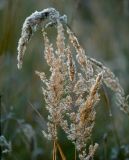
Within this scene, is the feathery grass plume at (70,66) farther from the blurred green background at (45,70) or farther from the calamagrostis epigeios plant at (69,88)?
the blurred green background at (45,70)

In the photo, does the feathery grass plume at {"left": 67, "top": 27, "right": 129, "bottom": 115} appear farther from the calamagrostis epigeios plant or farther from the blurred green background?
the blurred green background

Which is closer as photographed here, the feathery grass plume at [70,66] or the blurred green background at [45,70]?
the feathery grass plume at [70,66]

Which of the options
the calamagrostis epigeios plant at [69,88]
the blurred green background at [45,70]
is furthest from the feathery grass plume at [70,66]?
the blurred green background at [45,70]

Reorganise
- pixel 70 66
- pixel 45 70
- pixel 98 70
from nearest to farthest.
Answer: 1. pixel 70 66
2. pixel 98 70
3. pixel 45 70

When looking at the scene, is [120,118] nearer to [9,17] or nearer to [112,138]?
[112,138]

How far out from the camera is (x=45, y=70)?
3559mm

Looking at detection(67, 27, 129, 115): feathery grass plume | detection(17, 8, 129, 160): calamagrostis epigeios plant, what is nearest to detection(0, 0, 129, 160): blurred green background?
detection(67, 27, 129, 115): feathery grass plume

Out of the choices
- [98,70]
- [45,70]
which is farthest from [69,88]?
[45,70]

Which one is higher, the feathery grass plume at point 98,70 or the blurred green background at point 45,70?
the blurred green background at point 45,70

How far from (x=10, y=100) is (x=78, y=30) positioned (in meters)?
2.10

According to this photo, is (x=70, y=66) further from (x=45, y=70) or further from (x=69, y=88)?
(x=45, y=70)

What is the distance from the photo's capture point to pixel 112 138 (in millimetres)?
2627

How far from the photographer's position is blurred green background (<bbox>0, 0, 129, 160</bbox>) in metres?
2.19

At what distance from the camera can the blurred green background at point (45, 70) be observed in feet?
7.17
